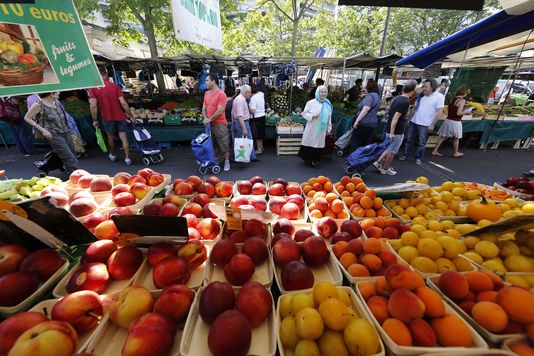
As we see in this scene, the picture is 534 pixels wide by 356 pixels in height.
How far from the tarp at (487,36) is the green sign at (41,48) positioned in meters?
5.59

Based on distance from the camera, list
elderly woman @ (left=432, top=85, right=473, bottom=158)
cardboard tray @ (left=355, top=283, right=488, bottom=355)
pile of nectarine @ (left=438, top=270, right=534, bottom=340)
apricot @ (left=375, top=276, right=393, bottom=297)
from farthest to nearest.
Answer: elderly woman @ (left=432, top=85, right=473, bottom=158) < apricot @ (left=375, top=276, right=393, bottom=297) < pile of nectarine @ (left=438, top=270, right=534, bottom=340) < cardboard tray @ (left=355, top=283, right=488, bottom=355)

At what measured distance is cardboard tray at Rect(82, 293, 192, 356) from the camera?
1.09 m

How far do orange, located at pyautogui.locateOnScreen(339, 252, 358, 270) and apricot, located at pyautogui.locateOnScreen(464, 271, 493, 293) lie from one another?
2.03 feet

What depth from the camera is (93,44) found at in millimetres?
7828

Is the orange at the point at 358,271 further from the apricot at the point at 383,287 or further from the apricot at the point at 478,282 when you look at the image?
the apricot at the point at 478,282

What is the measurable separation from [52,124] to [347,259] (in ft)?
17.6

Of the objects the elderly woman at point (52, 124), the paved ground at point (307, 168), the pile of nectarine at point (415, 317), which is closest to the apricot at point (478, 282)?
the pile of nectarine at point (415, 317)

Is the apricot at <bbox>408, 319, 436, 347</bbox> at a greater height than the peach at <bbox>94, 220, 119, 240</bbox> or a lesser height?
lesser

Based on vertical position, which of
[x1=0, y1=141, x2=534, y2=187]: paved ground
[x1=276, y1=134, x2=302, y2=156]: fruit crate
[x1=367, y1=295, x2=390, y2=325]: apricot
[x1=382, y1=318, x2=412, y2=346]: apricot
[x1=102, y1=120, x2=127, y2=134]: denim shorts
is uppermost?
[x1=382, y1=318, x2=412, y2=346]: apricot

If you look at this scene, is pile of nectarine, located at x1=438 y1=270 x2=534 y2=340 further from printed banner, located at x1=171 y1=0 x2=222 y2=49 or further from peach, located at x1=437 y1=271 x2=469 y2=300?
printed banner, located at x1=171 y1=0 x2=222 y2=49

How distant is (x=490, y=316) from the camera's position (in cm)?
113

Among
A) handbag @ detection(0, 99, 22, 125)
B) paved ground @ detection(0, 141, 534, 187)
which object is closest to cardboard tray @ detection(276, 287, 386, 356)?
paved ground @ detection(0, 141, 534, 187)

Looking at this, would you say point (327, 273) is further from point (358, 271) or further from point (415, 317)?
point (415, 317)

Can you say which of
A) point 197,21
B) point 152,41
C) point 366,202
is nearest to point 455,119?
point 366,202
